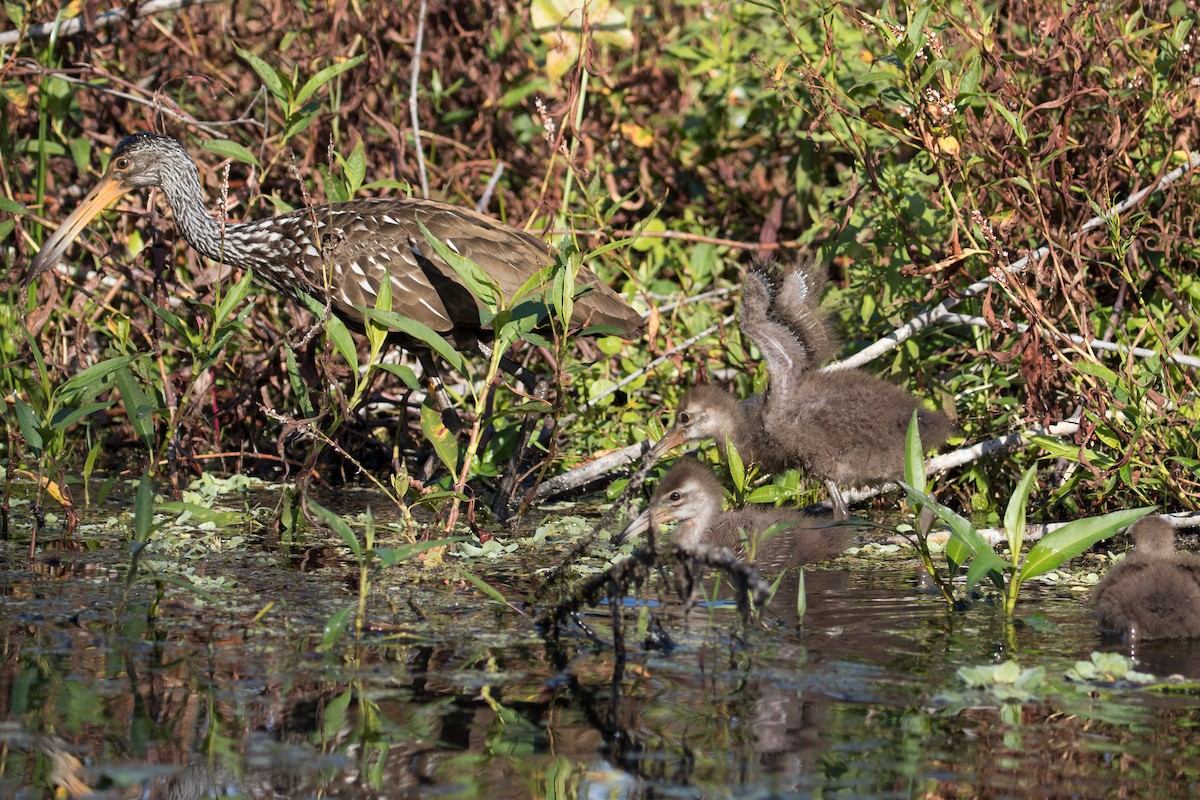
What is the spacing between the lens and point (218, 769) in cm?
323

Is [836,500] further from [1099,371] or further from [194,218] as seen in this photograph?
[194,218]

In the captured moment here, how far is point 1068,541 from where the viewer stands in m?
4.47

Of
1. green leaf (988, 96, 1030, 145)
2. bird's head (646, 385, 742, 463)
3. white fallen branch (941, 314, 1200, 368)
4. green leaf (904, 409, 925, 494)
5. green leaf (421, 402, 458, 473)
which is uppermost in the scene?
green leaf (988, 96, 1030, 145)

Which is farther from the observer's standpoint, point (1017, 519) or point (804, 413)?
point (804, 413)

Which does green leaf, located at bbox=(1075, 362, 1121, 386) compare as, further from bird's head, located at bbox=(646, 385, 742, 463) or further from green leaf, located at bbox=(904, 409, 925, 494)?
bird's head, located at bbox=(646, 385, 742, 463)

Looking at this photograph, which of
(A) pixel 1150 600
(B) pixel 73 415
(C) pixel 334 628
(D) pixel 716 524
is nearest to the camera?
(C) pixel 334 628

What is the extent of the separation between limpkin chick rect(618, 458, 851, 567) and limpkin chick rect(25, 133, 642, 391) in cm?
129

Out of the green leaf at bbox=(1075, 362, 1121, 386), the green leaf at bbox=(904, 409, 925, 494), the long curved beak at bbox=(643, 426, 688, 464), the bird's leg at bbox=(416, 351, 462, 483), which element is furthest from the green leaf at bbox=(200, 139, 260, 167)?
the green leaf at bbox=(1075, 362, 1121, 386)

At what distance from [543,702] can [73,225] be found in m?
4.30

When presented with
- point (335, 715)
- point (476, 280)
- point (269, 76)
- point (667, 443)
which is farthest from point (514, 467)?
point (335, 715)

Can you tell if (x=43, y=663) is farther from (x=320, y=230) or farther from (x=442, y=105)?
(x=442, y=105)

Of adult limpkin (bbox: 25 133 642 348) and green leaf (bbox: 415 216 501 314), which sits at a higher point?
adult limpkin (bbox: 25 133 642 348)

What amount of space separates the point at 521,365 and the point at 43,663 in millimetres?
3328

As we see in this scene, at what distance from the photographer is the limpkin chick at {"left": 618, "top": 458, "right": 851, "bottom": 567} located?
5508 mm
